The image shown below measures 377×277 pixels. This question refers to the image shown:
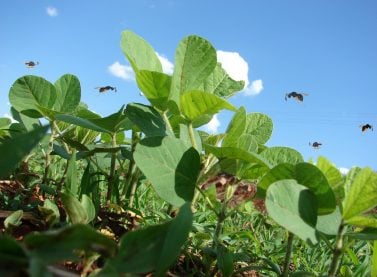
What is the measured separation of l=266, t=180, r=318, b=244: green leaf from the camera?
0.84 meters

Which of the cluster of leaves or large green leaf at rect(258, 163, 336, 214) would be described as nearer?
the cluster of leaves

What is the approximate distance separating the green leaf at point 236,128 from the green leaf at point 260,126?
0.27 metres

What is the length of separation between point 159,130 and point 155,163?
159 millimetres

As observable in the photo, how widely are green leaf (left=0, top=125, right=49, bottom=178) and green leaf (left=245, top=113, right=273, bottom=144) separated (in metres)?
0.80

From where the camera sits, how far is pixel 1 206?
145 centimetres

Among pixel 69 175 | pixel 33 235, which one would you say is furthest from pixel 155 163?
pixel 33 235

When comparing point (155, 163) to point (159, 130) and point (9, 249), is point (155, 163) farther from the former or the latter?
point (9, 249)

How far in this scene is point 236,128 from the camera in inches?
41.8

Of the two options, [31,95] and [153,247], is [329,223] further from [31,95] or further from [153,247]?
[31,95]

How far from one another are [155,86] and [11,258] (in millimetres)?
542

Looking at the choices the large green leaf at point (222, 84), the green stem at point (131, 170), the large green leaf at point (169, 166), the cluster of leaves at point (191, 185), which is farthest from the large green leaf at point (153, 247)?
the green stem at point (131, 170)

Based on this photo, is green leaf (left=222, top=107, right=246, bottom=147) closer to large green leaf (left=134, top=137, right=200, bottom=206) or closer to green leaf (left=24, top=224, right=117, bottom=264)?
large green leaf (left=134, top=137, right=200, bottom=206)

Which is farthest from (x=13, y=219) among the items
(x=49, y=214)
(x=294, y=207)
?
(x=294, y=207)

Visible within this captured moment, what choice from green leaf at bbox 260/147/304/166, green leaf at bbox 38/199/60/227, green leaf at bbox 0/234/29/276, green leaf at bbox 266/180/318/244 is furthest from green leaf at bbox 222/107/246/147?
green leaf at bbox 0/234/29/276
